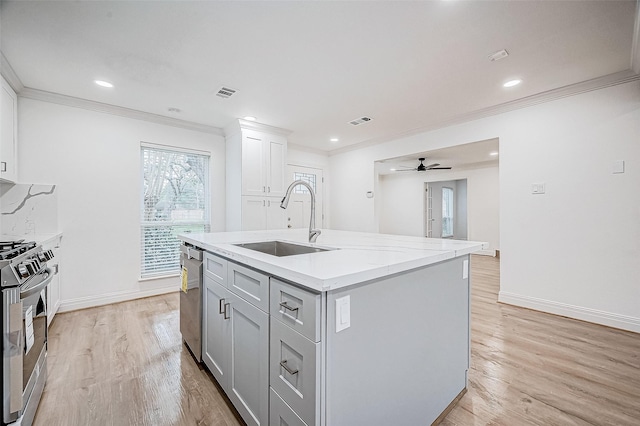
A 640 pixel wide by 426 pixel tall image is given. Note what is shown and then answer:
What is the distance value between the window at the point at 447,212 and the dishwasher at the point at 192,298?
8834 mm

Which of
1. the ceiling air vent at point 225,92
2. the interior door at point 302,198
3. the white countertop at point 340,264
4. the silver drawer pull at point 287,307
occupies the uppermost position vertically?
the ceiling air vent at point 225,92

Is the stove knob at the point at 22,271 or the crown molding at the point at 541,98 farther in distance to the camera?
the crown molding at the point at 541,98

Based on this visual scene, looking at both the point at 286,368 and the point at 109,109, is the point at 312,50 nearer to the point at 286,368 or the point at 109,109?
the point at 286,368

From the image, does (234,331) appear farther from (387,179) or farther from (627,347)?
(387,179)

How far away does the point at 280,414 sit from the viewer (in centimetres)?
111

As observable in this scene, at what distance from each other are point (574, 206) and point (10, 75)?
589cm

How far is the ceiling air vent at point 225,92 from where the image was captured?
3.06 metres

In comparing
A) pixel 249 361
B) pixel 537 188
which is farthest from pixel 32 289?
pixel 537 188

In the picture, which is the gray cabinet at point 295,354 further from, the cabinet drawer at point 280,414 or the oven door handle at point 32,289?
the oven door handle at point 32,289

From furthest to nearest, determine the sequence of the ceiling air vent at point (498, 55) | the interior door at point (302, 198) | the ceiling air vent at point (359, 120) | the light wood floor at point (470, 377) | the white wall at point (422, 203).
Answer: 1. the white wall at point (422, 203)
2. the interior door at point (302, 198)
3. the ceiling air vent at point (359, 120)
4. the ceiling air vent at point (498, 55)
5. the light wood floor at point (470, 377)

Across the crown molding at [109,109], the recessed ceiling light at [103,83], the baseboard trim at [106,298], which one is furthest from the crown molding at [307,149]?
the baseboard trim at [106,298]

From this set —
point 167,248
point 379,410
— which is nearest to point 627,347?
point 379,410

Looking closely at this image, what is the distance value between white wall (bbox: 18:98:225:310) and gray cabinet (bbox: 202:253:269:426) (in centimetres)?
248

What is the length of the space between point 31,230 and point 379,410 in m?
3.83
